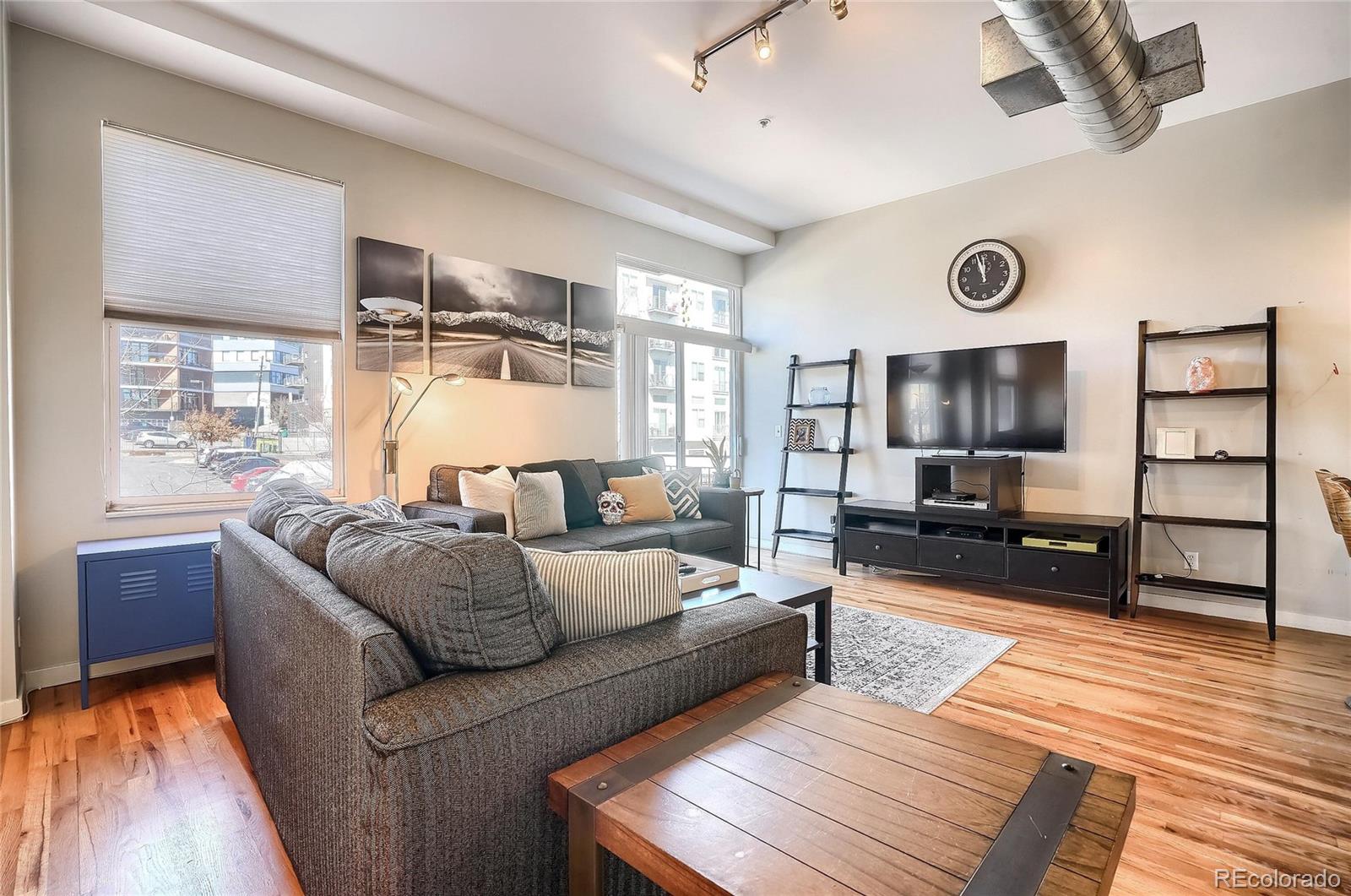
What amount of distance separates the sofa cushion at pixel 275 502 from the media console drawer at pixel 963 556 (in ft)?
12.2

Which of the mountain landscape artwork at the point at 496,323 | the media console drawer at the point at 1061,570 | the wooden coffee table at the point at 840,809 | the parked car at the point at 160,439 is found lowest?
the media console drawer at the point at 1061,570

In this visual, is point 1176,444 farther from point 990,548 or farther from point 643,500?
point 643,500

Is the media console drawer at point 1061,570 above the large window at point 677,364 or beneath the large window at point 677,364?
beneath

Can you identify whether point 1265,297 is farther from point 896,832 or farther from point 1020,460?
point 896,832

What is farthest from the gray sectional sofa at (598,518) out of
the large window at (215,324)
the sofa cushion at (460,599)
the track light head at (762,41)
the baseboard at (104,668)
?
the track light head at (762,41)

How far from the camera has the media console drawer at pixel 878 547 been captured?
4.52 metres

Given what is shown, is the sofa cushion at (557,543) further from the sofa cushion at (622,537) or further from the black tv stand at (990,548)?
the black tv stand at (990,548)

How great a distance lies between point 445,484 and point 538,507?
0.56 m

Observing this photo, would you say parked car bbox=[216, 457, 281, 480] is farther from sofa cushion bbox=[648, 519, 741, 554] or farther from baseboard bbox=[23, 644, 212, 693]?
sofa cushion bbox=[648, 519, 741, 554]

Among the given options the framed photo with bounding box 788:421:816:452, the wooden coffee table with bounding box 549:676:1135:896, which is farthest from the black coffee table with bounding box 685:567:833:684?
Answer: the framed photo with bounding box 788:421:816:452

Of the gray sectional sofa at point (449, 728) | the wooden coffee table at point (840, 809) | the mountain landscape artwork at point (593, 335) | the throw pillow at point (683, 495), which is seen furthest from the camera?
the mountain landscape artwork at point (593, 335)

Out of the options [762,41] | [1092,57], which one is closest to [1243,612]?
[1092,57]

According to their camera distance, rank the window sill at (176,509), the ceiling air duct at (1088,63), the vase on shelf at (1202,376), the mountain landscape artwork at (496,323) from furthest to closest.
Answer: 1. the mountain landscape artwork at (496,323)
2. the vase on shelf at (1202,376)
3. the window sill at (176,509)
4. the ceiling air duct at (1088,63)

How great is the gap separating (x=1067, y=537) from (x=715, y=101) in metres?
3.35
